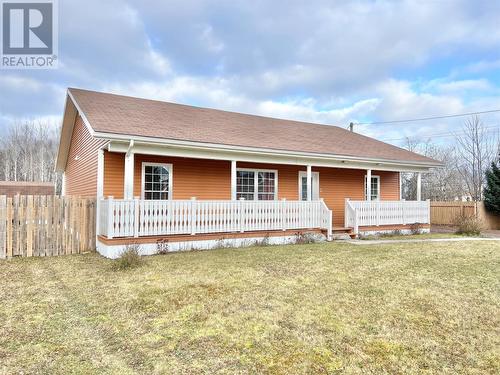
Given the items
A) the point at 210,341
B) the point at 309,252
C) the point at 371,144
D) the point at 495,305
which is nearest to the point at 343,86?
the point at 371,144

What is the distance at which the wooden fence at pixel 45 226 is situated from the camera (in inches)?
347

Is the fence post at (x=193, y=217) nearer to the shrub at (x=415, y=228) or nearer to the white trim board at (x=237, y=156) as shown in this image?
the white trim board at (x=237, y=156)

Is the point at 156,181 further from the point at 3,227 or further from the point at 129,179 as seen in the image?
the point at 3,227

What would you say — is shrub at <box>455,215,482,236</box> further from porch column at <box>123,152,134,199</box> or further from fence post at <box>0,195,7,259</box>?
fence post at <box>0,195,7,259</box>

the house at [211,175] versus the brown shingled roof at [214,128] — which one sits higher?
the brown shingled roof at [214,128]

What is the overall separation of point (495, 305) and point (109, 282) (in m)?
6.59

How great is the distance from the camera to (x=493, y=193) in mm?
19594

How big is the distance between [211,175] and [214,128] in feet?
6.01

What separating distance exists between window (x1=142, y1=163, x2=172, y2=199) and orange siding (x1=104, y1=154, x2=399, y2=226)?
15 centimetres

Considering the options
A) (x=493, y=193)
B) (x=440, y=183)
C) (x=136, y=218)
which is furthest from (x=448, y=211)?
(x=136, y=218)

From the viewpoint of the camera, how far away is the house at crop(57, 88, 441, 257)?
9688 millimetres

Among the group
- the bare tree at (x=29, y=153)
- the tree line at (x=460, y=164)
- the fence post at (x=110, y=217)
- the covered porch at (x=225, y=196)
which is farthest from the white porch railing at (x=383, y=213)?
the bare tree at (x=29, y=153)

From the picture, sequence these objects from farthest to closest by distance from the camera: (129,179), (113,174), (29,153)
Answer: (29,153), (113,174), (129,179)

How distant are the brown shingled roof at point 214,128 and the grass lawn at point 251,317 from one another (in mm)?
4343
